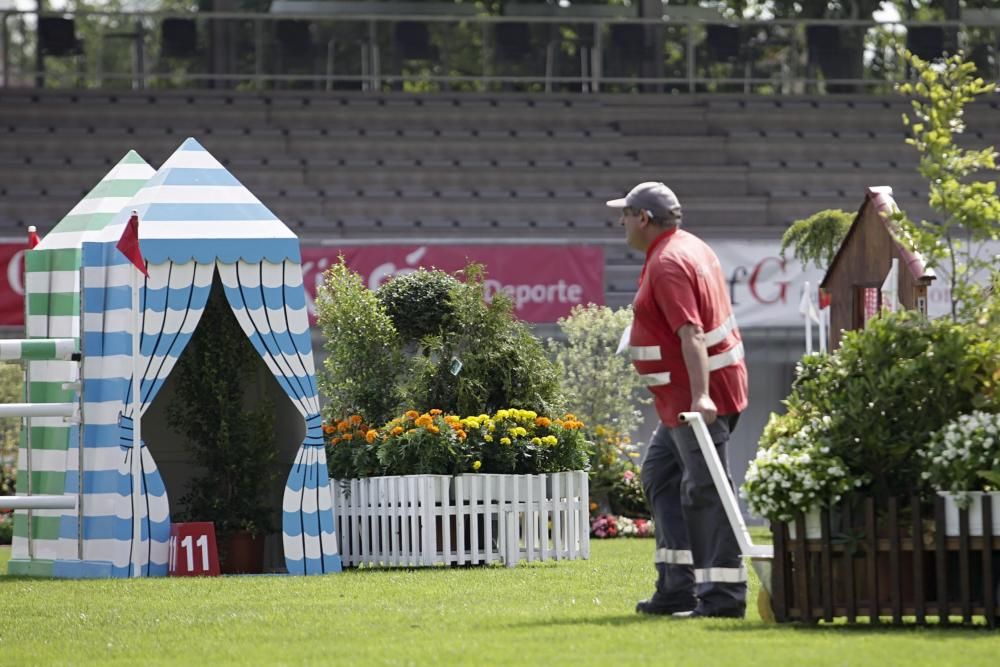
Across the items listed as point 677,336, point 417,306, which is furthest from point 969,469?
point 417,306

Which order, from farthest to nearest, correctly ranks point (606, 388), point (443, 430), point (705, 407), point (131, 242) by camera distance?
1. point (606, 388)
2. point (443, 430)
3. point (131, 242)
4. point (705, 407)

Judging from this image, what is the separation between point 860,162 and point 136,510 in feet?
61.0

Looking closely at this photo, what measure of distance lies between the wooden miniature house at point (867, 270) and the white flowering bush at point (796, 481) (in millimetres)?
6007

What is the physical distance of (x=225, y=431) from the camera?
39.8 ft

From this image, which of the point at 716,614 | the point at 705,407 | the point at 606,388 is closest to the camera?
the point at 705,407

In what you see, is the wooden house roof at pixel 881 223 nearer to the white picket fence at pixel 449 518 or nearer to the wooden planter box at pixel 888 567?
the white picket fence at pixel 449 518

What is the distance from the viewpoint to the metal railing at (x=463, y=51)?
26.0m

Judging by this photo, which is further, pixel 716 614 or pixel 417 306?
pixel 417 306

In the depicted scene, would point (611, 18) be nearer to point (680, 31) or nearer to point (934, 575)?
point (680, 31)

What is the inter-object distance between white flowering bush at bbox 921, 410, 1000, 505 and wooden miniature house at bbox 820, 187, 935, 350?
6.02 meters

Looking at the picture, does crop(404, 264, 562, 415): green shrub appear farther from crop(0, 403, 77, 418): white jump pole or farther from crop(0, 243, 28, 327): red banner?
crop(0, 243, 28, 327): red banner

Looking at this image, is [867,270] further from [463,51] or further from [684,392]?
[463,51]

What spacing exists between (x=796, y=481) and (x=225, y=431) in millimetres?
6315

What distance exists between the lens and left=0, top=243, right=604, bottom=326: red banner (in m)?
21.8
